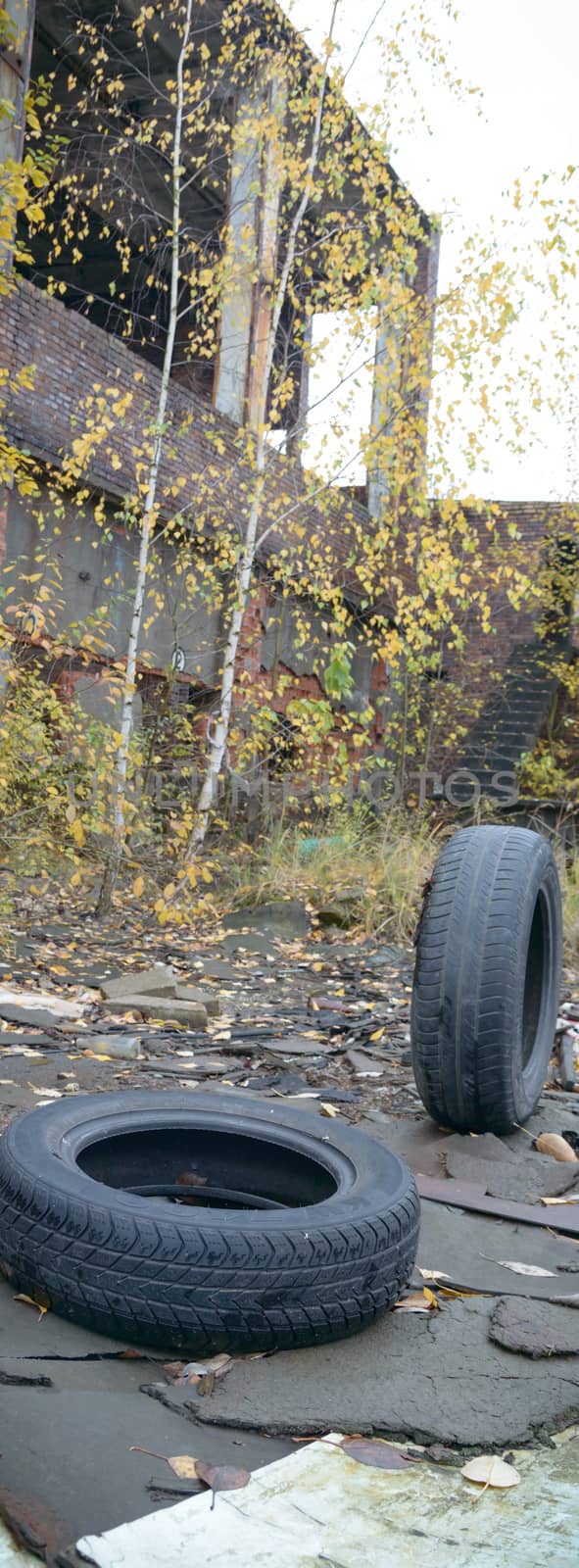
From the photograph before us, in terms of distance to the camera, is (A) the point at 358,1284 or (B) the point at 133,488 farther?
(B) the point at 133,488

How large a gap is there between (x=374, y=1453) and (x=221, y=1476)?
11.2 inches

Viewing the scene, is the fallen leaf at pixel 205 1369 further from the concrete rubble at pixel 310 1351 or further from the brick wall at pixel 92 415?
the brick wall at pixel 92 415

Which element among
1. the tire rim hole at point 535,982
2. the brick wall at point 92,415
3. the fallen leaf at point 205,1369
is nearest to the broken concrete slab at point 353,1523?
the fallen leaf at point 205,1369

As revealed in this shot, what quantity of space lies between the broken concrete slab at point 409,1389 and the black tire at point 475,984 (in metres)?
1.36

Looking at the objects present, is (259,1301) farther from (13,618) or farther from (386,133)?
(386,133)

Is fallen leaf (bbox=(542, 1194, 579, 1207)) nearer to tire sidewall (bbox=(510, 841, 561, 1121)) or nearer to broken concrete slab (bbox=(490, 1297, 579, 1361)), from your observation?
tire sidewall (bbox=(510, 841, 561, 1121))

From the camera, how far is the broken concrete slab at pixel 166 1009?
5.48m

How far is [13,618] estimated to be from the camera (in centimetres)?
A: 952

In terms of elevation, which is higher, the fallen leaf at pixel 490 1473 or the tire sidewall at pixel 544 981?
the tire sidewall at pixel 544 981

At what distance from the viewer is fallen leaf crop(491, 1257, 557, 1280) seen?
2756 millimetres

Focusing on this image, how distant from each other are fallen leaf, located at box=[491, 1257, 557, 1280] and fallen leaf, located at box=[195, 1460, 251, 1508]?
47.1 inches

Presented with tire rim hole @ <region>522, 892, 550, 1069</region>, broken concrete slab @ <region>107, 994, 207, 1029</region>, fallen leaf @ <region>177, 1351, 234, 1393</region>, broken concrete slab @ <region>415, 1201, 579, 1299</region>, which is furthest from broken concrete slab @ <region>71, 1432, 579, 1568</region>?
broken concrete slab @ <region>107, 994, 207, 1029</region>

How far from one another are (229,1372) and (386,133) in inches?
386

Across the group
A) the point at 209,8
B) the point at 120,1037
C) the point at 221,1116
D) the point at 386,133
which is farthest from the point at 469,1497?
the point at 209,8
